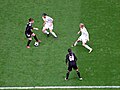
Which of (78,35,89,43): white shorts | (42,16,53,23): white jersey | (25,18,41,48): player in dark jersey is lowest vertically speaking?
(78,35,89,43): white shorts

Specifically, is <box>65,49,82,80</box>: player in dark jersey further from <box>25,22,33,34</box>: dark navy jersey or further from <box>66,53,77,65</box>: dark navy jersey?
<box>25,22,33,34</box>: dark navy jersey

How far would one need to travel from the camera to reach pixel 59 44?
2277 centimetres

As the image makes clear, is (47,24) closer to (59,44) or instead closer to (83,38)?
(59,44)

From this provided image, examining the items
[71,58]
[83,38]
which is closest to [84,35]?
[83,38]

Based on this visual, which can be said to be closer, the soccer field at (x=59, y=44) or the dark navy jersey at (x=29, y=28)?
the soccer field at (x=59, y=44)

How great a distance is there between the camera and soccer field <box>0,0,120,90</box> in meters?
20.4

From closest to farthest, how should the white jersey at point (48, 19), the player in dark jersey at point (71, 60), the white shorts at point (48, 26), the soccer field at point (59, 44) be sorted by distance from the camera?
the player in dark jersey at point (71, 60) → the soccer field at point (59, 44) → the white jersey at point (48, 19) → the white shorts at point (48, 26)

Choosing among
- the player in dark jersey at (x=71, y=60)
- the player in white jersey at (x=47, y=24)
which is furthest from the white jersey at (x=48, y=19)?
the player in dark jersey at (x=71, y=60)

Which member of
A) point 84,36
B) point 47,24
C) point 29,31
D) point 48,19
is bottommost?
point 84,36

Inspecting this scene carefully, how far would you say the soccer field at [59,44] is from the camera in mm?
20406

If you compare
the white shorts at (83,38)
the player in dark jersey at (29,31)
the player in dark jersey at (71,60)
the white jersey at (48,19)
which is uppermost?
the white jersey at (48,19)

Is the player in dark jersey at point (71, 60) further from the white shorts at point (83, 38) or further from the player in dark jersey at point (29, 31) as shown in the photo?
the player in dark jersey at point (29, 31)

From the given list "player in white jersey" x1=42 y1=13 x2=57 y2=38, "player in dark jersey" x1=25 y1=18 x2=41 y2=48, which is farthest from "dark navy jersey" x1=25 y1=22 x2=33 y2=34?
"player in white jersey" x1=42 y1=13 x2=57 y2=38

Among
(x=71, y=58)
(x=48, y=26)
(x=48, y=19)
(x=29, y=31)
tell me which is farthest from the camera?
(x=48, y=26)
